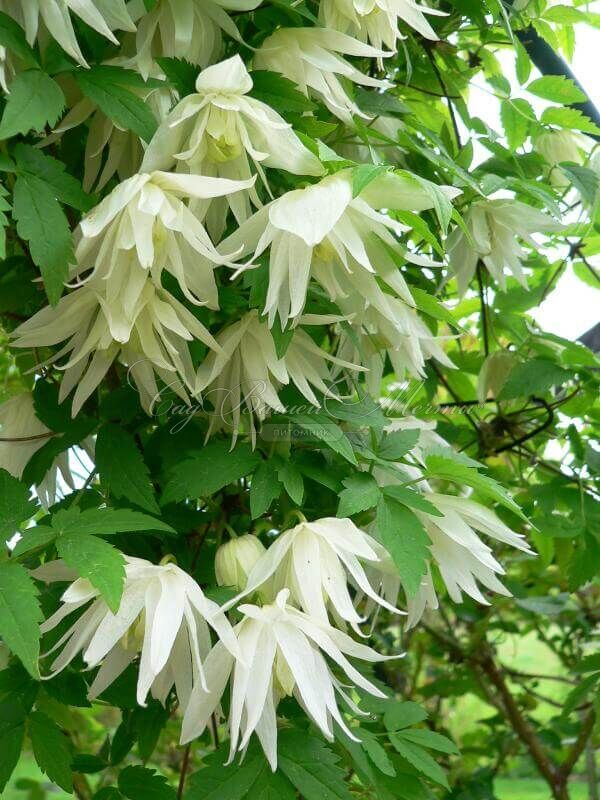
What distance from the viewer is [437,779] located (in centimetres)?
90

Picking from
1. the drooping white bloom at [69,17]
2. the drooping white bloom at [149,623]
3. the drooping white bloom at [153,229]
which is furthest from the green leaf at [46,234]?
the drooping white bloom at [149,623]

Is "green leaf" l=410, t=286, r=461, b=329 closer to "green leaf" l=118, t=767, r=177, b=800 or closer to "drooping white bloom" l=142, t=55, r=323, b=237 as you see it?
"drooping white bloom" l=142, t=55, r=323, b=237

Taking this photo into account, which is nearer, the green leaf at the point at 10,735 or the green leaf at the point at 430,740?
the green leaf at the point at 10,735

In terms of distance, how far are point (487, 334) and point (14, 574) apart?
0.89 metres

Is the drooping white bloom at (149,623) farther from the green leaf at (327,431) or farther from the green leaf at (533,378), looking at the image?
the green leaf at (533,378)

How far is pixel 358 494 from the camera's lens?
81 centimetres

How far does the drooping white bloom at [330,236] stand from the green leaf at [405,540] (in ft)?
0.60

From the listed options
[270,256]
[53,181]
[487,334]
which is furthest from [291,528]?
[487,334]

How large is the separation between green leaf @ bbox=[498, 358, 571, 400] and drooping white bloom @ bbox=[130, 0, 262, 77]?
1.93 feet

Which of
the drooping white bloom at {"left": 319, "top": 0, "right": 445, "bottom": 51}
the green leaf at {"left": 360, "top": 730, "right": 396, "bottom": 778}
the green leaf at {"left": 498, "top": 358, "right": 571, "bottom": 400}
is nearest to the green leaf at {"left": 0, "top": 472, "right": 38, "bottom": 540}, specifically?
the green leaf at {"left": 360, "top": 730, "right": 396, "bottom": 778}

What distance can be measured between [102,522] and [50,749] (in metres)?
0.23

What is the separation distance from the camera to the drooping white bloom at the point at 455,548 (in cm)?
85

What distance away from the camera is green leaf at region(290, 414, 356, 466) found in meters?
0.81

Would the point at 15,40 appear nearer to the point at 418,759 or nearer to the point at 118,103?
the point at 118,103
